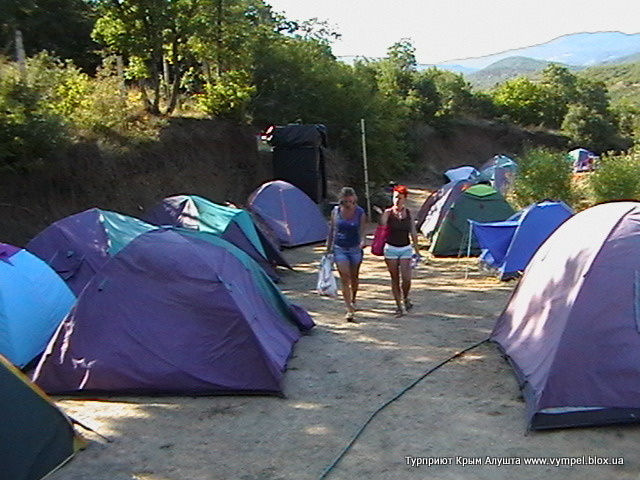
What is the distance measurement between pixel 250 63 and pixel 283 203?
26.4 ft

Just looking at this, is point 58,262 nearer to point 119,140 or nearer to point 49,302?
point 49,302

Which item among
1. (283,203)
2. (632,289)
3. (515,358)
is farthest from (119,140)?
(632,289)

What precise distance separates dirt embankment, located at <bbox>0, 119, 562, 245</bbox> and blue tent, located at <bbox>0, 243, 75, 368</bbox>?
4.00 metres

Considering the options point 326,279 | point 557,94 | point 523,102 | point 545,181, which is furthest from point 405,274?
point 557,94

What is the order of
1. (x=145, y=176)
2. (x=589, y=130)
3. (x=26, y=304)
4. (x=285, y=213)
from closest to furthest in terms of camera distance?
1. (x=26, y=304)
2. (x=285, y=213)
3. (x=145, y=176)
4. (x=589, y=130)

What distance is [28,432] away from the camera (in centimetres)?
470

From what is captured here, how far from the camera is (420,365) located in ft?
22.6

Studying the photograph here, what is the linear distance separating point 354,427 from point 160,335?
6.24ft

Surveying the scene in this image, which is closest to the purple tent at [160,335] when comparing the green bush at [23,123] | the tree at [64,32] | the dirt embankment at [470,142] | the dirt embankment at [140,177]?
the green bush at [23,123]

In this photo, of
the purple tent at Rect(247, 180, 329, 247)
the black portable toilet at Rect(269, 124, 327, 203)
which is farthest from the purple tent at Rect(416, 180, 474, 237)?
the black portable toilet at Rect(269, 124, 327, 203)

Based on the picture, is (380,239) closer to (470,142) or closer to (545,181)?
(545,181)

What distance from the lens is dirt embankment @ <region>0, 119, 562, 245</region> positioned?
11844 mm

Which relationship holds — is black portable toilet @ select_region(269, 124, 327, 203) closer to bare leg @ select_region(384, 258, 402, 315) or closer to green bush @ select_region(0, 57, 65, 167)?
green bush @ select_region(0, 57, 65, 167)

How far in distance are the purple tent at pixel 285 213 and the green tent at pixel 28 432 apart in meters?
10.0
